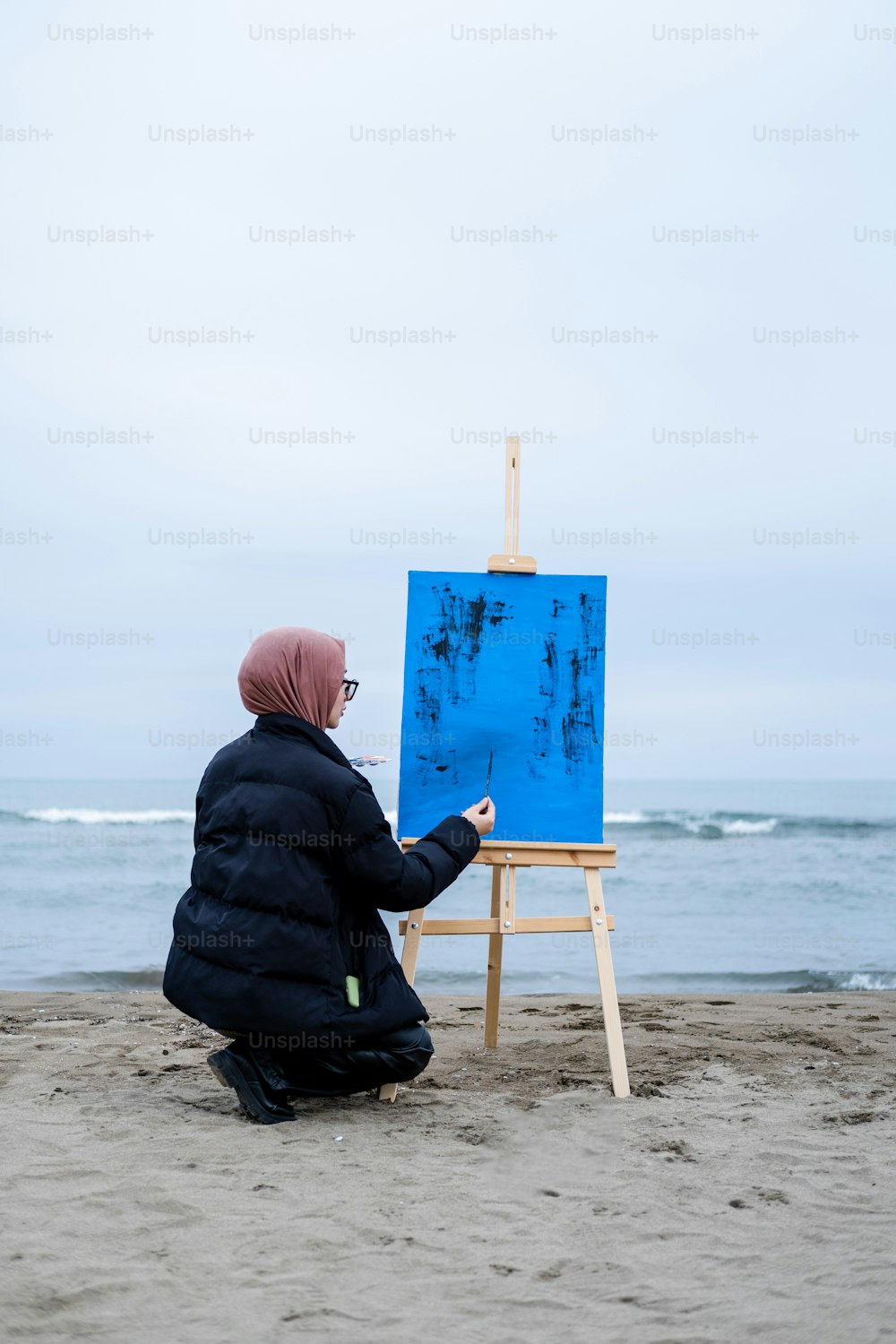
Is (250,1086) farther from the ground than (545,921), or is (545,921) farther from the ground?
(545,921)

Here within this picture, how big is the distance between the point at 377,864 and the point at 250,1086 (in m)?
0.80

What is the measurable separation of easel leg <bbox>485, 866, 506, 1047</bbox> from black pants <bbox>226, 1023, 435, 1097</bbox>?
703 mm

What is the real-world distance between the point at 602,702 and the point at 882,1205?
77.5 inches

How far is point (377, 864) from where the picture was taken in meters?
3.51

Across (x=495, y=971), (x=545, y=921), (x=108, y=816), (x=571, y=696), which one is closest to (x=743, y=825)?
(x=108, y=816)

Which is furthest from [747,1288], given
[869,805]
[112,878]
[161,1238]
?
[869,805]

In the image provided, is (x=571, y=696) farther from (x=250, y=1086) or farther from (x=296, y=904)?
(x=250, y=1086)

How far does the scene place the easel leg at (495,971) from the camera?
4344 mm

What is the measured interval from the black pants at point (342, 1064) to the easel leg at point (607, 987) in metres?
0.69

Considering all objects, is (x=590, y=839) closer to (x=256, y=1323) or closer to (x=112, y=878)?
(x=256, y=1323)

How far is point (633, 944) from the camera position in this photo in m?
9.88

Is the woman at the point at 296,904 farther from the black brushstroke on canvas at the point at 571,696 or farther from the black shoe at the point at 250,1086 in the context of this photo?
the black brushstroke on canvas at the point at 571,696

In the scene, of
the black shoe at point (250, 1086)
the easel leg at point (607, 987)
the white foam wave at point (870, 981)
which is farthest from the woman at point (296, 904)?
the white foam wave at point (870, 981)

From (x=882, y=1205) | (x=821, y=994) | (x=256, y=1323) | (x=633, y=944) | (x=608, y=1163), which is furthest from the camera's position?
(x=633, y=944)
